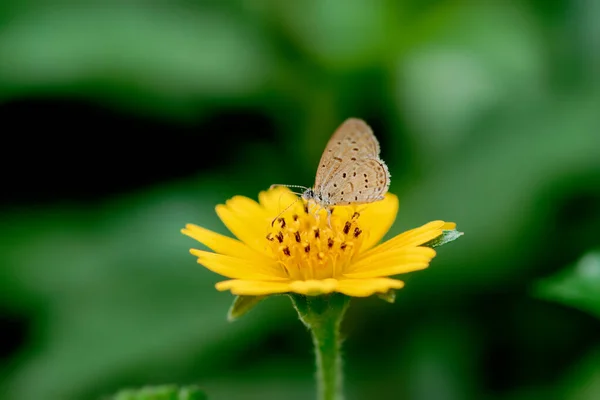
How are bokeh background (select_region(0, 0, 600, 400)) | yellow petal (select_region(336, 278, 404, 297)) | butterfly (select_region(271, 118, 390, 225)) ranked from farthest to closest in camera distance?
bokeh background (select_region(0, 0, 600, 400)) < butterfly (select_region(271, 118, 390, 225)) < yellow petal (select_region(336, 278, 404, 297))

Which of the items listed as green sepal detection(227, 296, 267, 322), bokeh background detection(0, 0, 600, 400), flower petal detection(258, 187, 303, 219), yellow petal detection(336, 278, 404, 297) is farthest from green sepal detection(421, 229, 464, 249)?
bokeh background detection(0, 0, 600, 400)

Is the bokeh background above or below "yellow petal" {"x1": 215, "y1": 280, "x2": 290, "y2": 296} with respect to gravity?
above

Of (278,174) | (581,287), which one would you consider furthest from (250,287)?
(278,174)

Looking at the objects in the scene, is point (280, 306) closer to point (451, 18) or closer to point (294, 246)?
point (294, 246)

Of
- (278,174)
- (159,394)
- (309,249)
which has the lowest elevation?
(159,394)

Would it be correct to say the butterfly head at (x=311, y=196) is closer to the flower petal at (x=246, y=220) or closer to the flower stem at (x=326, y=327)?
the flower petal at (x=246, y=220)

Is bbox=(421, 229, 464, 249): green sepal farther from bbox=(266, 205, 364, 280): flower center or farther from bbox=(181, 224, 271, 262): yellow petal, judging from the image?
bbox=(181, 224, 271, 262): yellow petal

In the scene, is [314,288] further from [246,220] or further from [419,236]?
[246,220]
